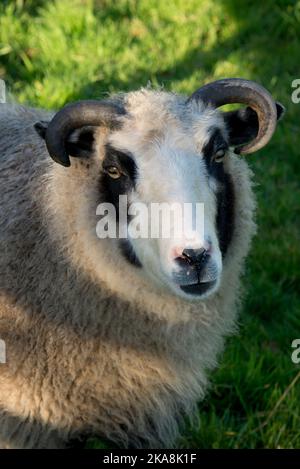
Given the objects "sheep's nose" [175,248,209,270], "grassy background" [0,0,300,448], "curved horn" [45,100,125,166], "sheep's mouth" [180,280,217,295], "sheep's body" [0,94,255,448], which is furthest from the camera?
"grassy background" [0,0,300,448]

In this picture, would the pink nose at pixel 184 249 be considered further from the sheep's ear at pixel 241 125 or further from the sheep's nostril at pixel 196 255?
the sheep's ear at pixel 241 125

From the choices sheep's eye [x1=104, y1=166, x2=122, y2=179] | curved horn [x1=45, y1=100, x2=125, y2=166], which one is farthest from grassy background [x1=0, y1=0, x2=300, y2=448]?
curved horn [x1=45, y1=100, x2=125, y2=166]

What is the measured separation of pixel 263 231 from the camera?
474cm

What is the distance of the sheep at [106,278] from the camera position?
289 cm

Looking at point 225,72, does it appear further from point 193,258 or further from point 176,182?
point 193,258

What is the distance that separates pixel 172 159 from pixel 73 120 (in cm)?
39

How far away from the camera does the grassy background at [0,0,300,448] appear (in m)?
3.82

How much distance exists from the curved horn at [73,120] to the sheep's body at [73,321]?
202 millimetres

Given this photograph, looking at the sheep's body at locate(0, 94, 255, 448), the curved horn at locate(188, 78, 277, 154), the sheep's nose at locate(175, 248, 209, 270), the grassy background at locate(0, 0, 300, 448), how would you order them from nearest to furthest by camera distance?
the sheep's nose at locate(175, 248, 209, 270), the curved horn at locate(188, 78, 277, 154), the sheep's body at locate(0, 94, 255, 448), the grassy background at locate(0, 0, 300, 448)

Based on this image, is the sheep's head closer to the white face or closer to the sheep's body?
the white face

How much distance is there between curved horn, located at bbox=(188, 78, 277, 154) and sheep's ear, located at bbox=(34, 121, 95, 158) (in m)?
0.39

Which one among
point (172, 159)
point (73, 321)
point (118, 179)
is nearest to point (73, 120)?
point (118, 179)
